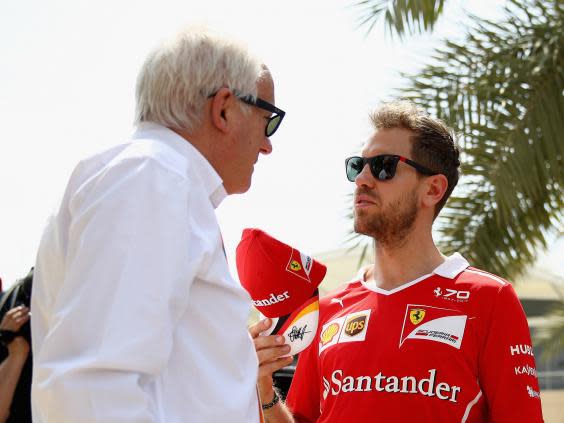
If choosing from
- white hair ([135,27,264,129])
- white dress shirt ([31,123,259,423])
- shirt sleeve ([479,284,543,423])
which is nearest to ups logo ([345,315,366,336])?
shirt sleeve ([479,284,543,423])

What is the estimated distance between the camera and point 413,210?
3303 mm

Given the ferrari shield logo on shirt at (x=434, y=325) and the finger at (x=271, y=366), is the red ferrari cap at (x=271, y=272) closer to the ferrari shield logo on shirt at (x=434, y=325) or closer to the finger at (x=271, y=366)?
the finger at (x=271, y=366)

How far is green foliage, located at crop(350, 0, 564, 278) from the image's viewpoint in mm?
6477

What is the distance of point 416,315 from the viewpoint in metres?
3.06

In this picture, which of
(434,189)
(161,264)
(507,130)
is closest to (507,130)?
(507,130)

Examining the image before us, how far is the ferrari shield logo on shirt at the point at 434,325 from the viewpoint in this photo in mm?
2945

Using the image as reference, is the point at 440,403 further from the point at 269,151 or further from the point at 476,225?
the point at 476,225

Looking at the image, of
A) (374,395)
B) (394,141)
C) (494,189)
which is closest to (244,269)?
(374,395)

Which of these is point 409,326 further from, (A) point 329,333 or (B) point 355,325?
(A) point 329,333

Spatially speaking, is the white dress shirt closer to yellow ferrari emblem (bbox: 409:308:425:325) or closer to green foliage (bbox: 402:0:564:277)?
yellow ferrari emblem (bbox: 409:308:425:325)

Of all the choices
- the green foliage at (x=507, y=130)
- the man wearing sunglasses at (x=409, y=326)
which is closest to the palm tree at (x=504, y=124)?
the green foliage at (x=507, y=130)

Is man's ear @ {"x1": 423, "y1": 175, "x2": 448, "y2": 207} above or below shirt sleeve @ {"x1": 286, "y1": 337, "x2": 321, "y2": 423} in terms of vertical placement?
above

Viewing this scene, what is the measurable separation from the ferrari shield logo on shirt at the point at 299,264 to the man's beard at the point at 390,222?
0.41 m

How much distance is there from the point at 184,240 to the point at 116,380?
1.00 feet
